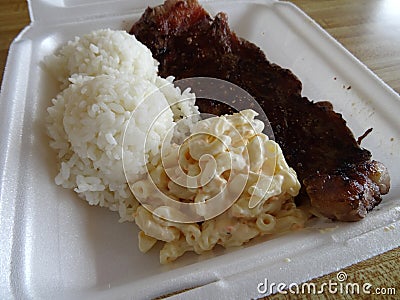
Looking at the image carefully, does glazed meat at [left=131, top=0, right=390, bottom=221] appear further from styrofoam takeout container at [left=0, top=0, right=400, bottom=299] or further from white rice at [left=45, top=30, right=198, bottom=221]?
white rice at [left=45, top=30, right=198, bottom=221]

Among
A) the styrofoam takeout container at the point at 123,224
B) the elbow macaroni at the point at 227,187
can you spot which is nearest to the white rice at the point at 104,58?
the styrofoam takeout container at the point at 123,224

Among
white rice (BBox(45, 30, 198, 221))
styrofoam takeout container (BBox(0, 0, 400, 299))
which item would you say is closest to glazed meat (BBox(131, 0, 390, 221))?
styrofoam takeout container (BBox(0, 0, 400, 299))

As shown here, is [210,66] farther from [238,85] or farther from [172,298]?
[172,298]

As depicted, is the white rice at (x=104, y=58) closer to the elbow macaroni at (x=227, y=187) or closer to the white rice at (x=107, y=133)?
the white rice at (x=107, y=133)

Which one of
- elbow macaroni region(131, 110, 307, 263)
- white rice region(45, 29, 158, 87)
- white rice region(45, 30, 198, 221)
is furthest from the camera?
white rice region(45, 29, 158, 87)

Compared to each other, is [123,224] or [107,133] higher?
[107,133]

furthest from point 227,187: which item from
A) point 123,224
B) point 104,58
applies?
point 104,58

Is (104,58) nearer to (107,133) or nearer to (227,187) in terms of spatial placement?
(107,133)
